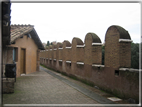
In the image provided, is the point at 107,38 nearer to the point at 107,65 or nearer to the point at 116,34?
the point at 116,34

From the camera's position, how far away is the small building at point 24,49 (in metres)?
11.7

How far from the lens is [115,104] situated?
6.17m

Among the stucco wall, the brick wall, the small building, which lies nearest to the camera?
the brick wall

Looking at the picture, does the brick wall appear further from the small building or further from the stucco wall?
the stucco wall

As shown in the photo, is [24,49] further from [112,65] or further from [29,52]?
[112,65]

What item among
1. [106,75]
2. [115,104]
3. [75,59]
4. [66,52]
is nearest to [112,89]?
[106,75]

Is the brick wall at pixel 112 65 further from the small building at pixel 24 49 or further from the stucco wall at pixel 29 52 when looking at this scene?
the stucco wall at pixel 29 52

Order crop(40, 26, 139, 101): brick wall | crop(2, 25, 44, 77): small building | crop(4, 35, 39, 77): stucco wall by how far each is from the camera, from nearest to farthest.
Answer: crop(40, 26, 139, 101): brick wall < crop(2, 25, 44, 77): small building < crop(4, 35, 39, 77): stucco wall

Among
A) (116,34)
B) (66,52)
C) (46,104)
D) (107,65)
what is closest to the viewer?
(46,104)

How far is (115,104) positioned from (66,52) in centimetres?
998

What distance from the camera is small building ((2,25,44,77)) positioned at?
11658 millimetres

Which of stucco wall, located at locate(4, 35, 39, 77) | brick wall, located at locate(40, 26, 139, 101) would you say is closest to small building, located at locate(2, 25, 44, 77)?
stucco wall, located at locate(4, 35, 39, 77)

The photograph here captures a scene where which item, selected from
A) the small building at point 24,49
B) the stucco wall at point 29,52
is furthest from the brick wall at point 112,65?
the stucco wall at point 29,52

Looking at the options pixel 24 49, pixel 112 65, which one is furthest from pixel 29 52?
pixel 112 65
